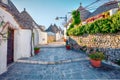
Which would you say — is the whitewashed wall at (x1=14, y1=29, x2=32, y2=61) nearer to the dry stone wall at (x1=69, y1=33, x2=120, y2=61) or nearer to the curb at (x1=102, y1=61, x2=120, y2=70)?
the dry stone wall at (x1=69, y1=33, x2=120, y2=61)

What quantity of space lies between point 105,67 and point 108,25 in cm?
264

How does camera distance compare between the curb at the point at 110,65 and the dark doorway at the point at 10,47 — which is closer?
the curb at the point at 110,65

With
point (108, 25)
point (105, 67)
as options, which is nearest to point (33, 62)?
point (105, 67)

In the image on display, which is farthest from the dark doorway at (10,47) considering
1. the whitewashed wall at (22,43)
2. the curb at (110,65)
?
the curb at (110,65)

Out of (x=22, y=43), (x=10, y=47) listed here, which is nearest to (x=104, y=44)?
(x=22, y=43)

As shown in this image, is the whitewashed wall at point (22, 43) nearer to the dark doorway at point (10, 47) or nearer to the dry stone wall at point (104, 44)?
the dark doorway at point (10, 47)

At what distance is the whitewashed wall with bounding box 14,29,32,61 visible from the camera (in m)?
12.1

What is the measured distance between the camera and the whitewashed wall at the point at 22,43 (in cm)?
1208

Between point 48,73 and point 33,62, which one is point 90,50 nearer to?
point 33,62

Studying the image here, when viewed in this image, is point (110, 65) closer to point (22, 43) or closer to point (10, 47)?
point (10, 47)

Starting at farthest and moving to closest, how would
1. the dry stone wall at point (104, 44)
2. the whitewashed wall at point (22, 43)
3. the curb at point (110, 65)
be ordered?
the whitewashed wall at point (22, 43) < the dry stone wall at point (104, 44) < the curb at point (110, 65)

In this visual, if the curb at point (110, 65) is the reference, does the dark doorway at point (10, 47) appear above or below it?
above

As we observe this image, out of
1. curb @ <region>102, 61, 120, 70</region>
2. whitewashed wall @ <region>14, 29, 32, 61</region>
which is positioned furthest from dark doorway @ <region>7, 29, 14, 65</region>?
curb @ <region>102, 61, 120, 70</region>

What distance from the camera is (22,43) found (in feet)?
42.8
